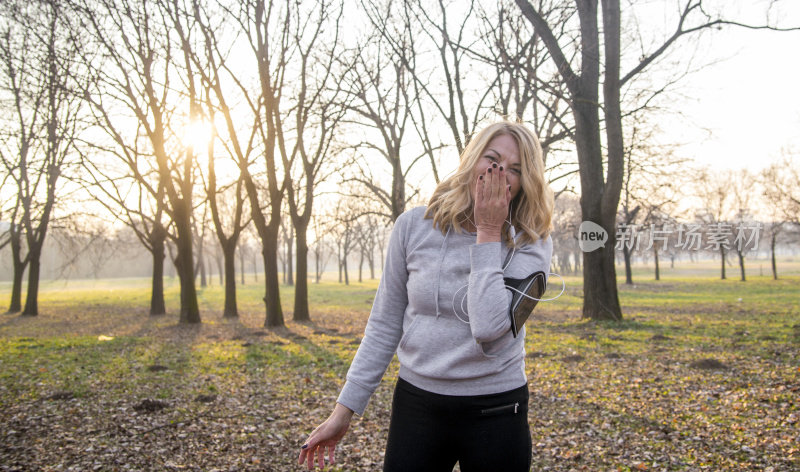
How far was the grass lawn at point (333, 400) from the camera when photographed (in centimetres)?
500

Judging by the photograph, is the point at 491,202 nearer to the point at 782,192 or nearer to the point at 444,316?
Result: the point at 444,316

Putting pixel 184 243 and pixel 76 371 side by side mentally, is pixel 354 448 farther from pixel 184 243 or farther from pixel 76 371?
pixel 184 243

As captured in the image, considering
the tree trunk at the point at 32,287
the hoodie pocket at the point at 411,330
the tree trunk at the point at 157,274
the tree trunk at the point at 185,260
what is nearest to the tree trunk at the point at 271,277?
the tree trunk at the point at 185,260

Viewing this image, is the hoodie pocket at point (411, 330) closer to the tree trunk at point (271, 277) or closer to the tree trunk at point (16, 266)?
the tree trunk at point (271, 277)

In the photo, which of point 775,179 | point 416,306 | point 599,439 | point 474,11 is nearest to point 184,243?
point 474,11

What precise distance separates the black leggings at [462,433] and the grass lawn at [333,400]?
11.1ft

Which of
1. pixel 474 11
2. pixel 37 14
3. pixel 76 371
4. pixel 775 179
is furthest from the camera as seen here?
pixel 775 179

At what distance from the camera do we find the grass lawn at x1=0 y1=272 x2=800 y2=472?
4996 mm

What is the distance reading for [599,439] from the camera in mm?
5395

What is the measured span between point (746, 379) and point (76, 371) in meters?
10.4

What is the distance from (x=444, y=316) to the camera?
1.90 meters

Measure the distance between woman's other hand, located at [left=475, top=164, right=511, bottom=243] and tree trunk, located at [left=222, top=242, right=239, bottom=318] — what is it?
56.9ft

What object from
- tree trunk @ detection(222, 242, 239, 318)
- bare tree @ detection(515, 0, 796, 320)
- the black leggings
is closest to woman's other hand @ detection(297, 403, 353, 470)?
the black leggings

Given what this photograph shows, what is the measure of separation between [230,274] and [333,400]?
501 inches
